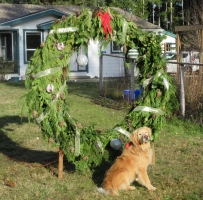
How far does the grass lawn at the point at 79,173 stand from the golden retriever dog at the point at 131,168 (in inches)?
4.9

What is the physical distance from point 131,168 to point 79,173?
1197 mm

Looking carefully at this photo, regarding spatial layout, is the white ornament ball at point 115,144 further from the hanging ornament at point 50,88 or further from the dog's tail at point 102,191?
the hanging ornament at point 50,88

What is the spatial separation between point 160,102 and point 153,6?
155 feet

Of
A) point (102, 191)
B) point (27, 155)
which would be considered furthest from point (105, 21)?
point (27, 155)

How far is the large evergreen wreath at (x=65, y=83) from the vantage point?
6219mm

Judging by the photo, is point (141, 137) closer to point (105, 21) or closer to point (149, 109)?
point (149, 109)

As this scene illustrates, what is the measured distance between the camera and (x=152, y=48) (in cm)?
691

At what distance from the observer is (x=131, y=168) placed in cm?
580

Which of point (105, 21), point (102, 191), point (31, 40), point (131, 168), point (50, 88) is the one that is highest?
point (31, 40)

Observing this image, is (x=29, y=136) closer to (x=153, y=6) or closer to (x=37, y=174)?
(x=37, y=174)

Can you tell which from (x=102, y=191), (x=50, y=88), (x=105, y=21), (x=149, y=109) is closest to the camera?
(x=102, y=191)

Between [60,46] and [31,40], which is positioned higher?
[31,40]

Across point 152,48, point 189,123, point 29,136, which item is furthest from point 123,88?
point 152,48

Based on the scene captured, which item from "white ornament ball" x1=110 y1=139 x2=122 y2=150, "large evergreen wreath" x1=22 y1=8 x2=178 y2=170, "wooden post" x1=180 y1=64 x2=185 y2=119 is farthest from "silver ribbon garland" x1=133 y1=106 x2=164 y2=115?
"wooden post" x1=180 y1=64 x2=185 y2=119
